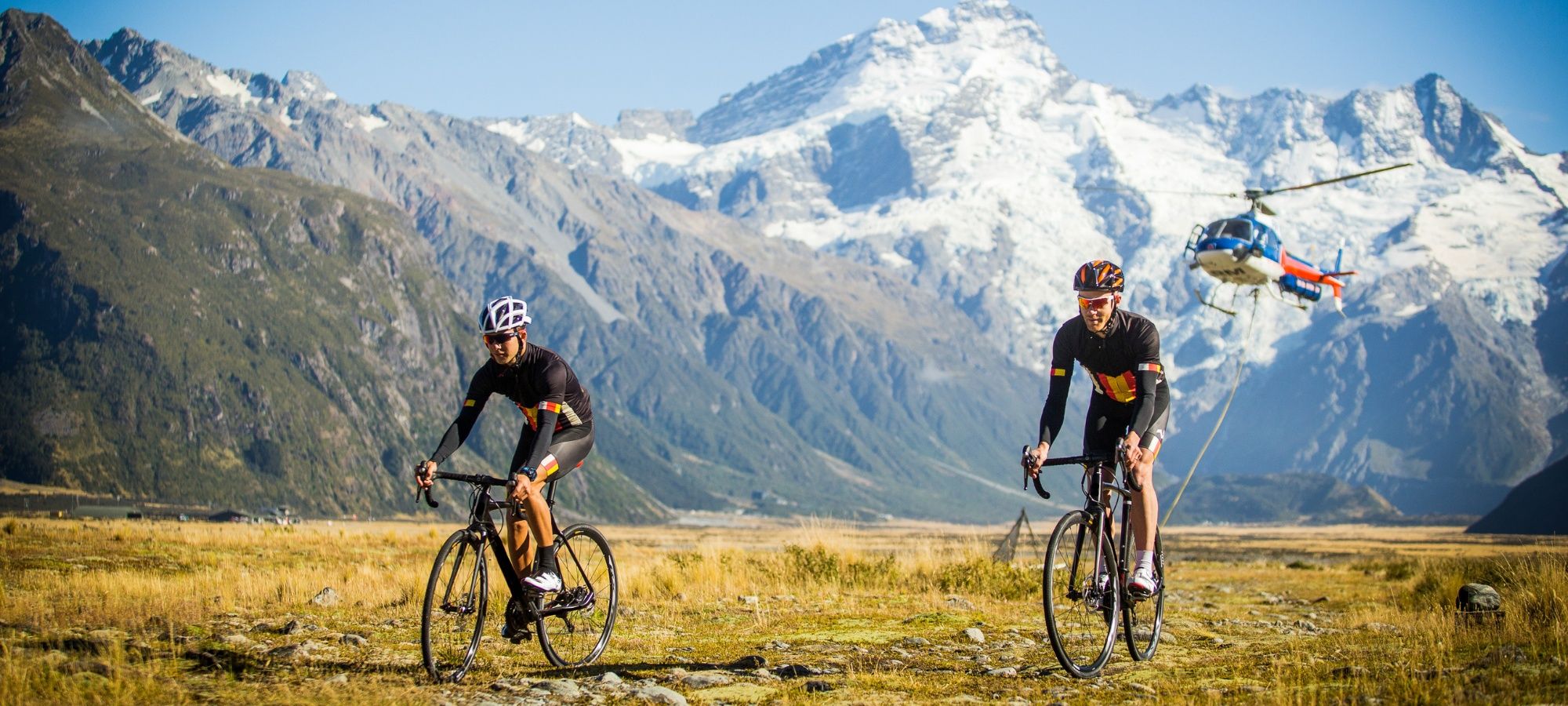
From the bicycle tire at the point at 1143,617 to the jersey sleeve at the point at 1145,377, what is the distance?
1.03 metres

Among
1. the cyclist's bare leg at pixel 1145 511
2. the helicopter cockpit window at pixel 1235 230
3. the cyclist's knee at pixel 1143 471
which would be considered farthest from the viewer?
the helicopter cockpit window at pixel 1235 230

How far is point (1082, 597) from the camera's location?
38.4ft

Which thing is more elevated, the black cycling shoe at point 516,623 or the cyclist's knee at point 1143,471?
the cyclist's knee at point 1143,471

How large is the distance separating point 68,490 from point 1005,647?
198762mm

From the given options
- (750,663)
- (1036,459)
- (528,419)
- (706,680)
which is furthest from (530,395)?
(1036,459)

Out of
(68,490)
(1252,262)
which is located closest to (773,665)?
(1252,262)

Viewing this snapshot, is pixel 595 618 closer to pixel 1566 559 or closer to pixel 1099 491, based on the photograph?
pixel 1099 491

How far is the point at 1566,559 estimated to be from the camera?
21328 mm

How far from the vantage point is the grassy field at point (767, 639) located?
33.8ft

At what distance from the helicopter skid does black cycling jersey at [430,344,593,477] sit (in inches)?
1498

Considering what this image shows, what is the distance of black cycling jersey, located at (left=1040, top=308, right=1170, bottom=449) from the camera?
1187 centimetres

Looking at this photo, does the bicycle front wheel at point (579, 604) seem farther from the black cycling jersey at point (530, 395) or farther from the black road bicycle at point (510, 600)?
the black cycling jersey at point (530, 395)

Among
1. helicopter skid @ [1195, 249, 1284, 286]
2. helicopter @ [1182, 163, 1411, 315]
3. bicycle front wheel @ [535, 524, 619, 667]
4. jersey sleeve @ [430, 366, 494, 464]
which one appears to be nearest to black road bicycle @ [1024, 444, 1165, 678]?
bicycle front wheel @ [535, 524, 619, 667]

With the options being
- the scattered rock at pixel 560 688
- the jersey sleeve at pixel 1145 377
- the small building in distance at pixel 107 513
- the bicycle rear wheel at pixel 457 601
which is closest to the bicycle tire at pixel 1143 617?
the jersey sleeve at pixel 1145 377
